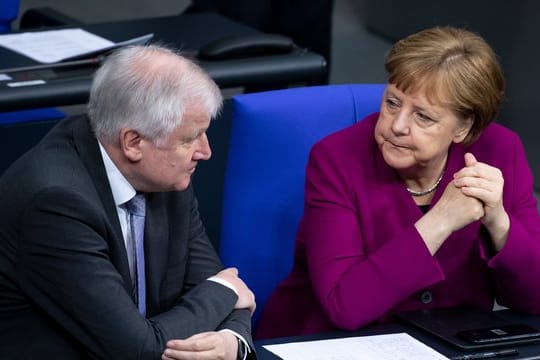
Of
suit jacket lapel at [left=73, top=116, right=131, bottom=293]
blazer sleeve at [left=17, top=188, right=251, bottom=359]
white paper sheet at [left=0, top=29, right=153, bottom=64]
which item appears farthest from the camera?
white paper sheet at [left=0, top=29, right=153, bottom=64]

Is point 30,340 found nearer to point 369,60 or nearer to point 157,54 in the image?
point 157,54

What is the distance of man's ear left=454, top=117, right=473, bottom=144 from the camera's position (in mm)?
2436

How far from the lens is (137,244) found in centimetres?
224

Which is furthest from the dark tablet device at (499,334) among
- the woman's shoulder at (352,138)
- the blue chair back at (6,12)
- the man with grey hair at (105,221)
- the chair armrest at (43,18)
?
the blue chair back at (6,12)

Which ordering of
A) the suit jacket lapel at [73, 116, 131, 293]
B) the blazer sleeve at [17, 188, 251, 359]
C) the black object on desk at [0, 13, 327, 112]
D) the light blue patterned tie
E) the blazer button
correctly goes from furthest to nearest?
the black object on desk at [0, 13, 327, 112], the blazer button, the light blue patterned tie, the suit jacket lapel at [73, 116, 131, 293], the blazer sleeve at [17, 188, 251, 359]

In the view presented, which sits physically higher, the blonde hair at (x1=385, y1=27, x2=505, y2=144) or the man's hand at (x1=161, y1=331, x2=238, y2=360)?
the blonde hair at (x1=385, y1=27, x2=505, y2=144)

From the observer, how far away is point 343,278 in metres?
2.33

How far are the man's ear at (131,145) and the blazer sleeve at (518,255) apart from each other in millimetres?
794

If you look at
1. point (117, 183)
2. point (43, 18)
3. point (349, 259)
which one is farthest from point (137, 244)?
point (43, 18)

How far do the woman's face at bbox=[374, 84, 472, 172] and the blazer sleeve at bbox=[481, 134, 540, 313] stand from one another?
213 millimetres

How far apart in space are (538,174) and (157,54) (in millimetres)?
3080

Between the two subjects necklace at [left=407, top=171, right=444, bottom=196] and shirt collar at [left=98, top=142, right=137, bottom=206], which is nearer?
shirt collar at [left=98, top=142, right=137, bottom=206]

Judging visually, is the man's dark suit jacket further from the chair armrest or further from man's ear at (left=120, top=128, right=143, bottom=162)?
the chair armrest

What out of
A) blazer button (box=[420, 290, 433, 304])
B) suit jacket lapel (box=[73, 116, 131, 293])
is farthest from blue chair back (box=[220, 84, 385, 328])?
suit jacket lapel (box=[73, 116, 131, 293])
